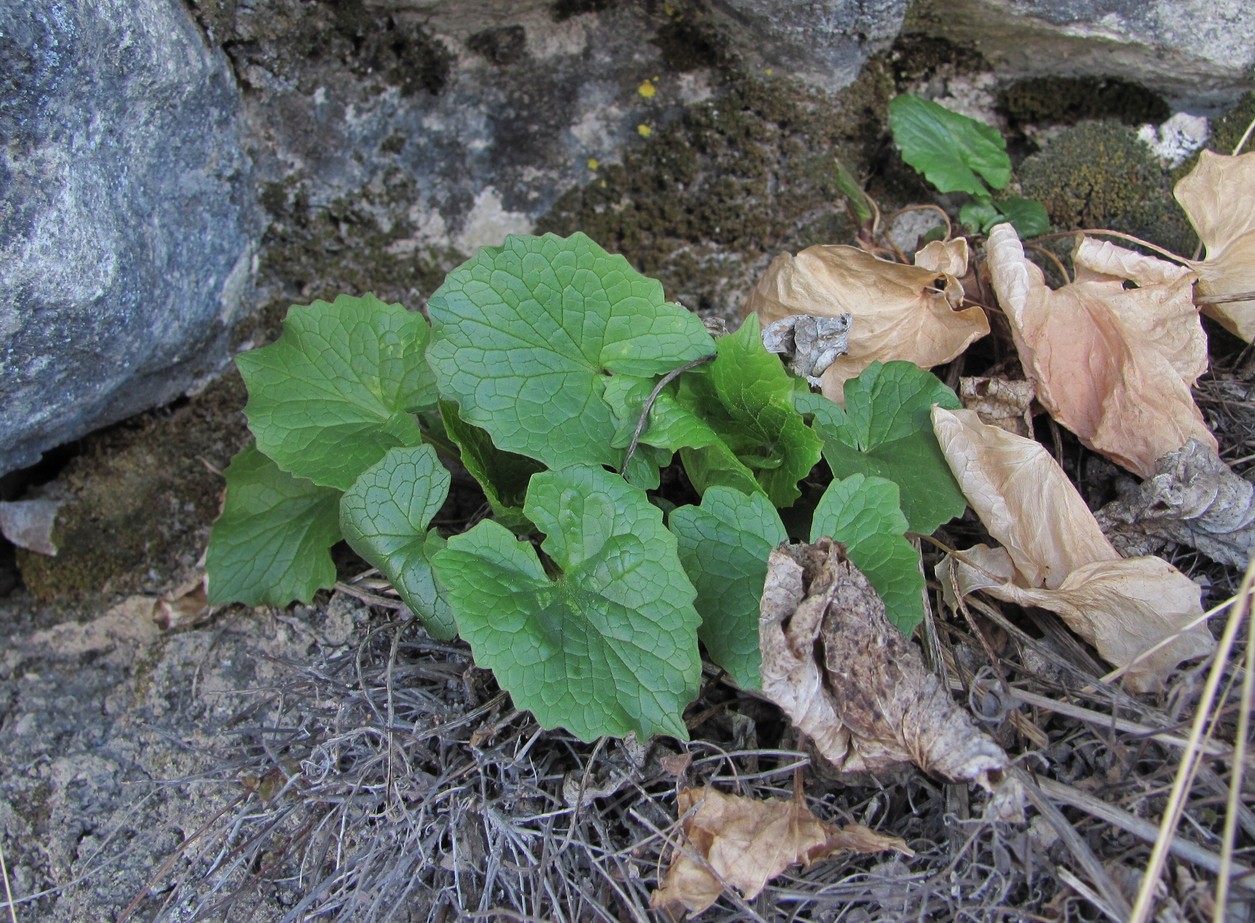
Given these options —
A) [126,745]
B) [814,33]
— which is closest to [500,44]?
[814,33]

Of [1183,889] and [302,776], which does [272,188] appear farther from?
[1183,889]

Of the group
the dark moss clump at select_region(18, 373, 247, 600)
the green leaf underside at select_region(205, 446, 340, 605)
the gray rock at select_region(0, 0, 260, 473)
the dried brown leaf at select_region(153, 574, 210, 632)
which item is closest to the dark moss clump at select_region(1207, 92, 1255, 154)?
the green leaf underside at select_region(205, 446, 340, 605)

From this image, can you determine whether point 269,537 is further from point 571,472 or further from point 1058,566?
point 1058,566

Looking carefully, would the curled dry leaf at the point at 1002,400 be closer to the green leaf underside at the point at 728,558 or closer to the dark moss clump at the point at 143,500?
the green leaf underside at the point at 728,558

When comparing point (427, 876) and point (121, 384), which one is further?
point (121, 384)

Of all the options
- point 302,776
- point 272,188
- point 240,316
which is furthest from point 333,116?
point 302,776

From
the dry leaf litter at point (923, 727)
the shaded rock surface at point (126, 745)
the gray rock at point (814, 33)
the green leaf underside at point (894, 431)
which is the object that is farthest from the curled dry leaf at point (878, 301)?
the shaded rock surface at point (126, 745)
